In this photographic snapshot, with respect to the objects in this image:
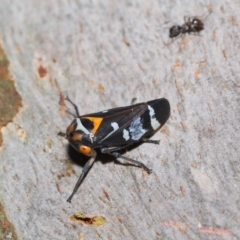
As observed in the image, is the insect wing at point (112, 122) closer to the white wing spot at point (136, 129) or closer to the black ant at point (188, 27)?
the white wing spot at point (136, 129)

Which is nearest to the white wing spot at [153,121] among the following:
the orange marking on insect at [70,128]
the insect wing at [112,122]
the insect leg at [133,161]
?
the insect wing at [112,122]

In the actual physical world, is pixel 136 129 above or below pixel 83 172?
above

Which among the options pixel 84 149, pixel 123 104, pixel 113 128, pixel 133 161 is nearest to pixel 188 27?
pixel 123 104

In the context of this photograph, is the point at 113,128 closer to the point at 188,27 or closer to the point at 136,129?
the point at 136,129

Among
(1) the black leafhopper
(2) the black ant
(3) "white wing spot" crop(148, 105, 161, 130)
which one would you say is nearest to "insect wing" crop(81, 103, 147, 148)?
(1) the black leafhopper

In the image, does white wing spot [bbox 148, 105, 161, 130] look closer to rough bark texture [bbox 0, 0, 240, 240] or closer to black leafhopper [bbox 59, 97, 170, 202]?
black leafhopper [bbox 59, 97, 170, 202]

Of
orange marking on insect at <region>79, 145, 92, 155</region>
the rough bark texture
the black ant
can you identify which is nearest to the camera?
the rough bark texture
